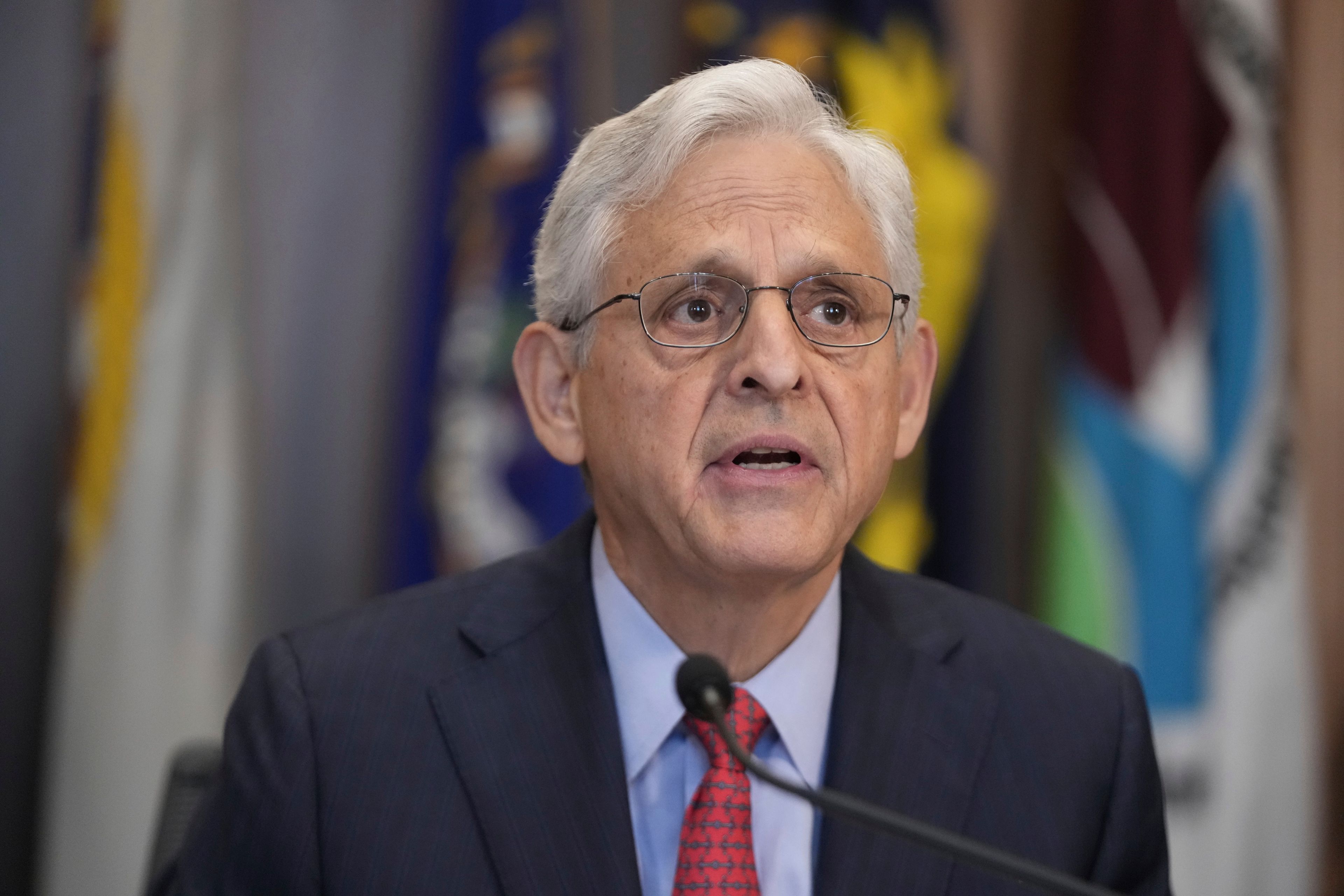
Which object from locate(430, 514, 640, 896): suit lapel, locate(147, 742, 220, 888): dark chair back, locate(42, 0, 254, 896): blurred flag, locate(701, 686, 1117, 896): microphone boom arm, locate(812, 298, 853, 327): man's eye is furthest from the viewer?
locate(42, 0, 254, 896): blurred flag

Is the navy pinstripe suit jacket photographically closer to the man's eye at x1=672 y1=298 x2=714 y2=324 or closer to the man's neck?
the man's neck

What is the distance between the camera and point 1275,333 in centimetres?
263

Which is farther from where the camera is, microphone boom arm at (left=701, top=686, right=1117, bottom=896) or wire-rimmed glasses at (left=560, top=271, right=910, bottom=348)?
wire-rimmed glasses at (left=560, top=271, right=910, bottom=348)

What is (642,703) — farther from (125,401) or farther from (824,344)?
(125,401)

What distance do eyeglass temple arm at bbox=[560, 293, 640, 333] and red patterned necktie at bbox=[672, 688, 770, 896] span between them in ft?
1.57

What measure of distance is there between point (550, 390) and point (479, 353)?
1.08m

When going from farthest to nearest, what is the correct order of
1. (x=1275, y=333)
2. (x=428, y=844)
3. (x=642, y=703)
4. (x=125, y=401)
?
(x=1275, y=333)
(x=125, y=401)
(x=642, y=703)
(x=428, y=844)

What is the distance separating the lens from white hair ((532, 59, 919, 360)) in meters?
1.37

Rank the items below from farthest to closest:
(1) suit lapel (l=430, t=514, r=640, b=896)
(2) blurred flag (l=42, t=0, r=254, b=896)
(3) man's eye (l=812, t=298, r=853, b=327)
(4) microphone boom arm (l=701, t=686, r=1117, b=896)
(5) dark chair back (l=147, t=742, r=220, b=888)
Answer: (2) blurred flag (l=42, t=0, r=254, b=896)
(5) dark chair back (l=147, t=742, r=220, b=888)
(3) man's eye (l=812, t=298, r=853, b=327)
(1) suit lapel (l=430, t=514, r=640, b=896)
(4) microphone boom arm (l=701, t=686, r=1117, b=896)

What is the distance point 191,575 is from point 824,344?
1.74 m

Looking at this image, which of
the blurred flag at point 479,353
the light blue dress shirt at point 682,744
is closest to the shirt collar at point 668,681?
the light blue dress shirt at point 682,744

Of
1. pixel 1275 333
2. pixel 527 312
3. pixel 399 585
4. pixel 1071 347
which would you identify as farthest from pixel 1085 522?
pixel 399 585

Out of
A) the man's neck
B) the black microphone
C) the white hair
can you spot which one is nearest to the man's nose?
the white hair

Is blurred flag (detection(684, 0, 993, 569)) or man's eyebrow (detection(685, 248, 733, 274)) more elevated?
blurred flag (detection(684, 0, 993, 569))
